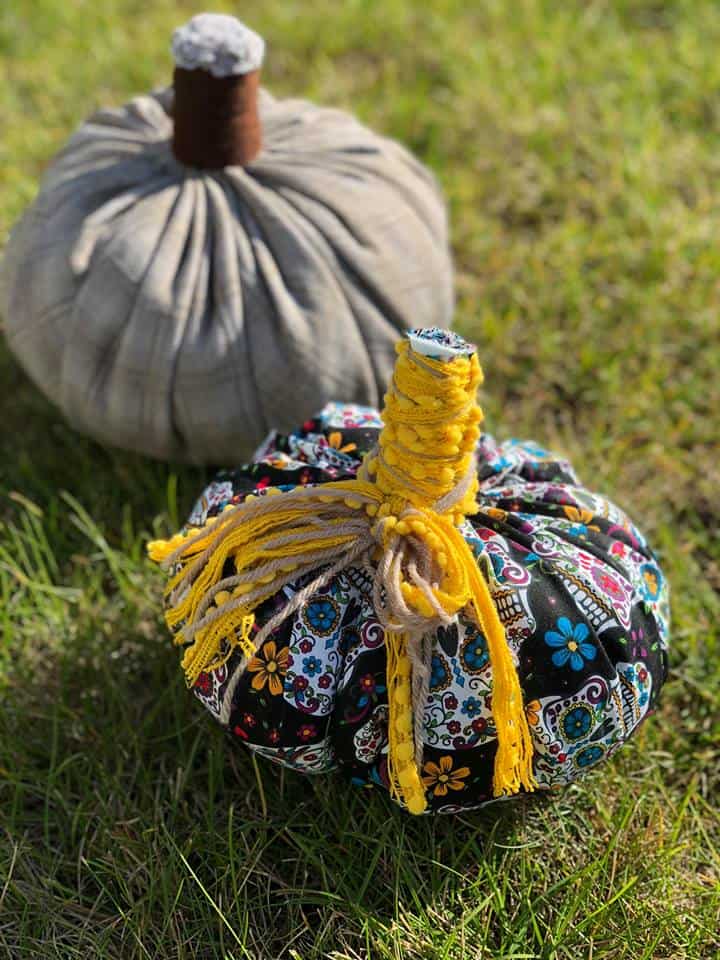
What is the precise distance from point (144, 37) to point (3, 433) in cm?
132

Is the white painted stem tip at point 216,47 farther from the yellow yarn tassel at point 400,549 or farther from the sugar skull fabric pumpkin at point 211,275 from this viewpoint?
the yellow yarn tassel at point 400,549

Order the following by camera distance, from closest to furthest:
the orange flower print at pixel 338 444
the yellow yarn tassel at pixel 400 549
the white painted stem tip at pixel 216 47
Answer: the yellow yarn tassel at pixel 400 549 → the orange flower print at pixel 338 444 → the white painted stem tip at pixel 216 47

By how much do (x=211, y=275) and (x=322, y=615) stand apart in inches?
25.9

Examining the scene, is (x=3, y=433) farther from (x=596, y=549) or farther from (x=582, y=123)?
(x=582, y=123)

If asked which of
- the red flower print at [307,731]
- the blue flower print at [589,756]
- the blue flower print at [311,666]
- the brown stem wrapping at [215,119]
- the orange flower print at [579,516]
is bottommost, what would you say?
the blue flower print at [589,756]

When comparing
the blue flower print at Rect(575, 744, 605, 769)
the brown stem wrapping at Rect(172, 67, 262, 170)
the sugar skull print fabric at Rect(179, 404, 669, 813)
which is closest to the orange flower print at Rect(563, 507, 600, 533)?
the sugar skull print fabric at Rect(179, 404, 669, 813)

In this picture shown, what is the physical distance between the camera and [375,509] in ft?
4.35

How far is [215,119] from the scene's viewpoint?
1.75 m

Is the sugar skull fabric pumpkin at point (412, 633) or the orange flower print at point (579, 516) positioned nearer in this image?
the sugar skull fabric pumpkin at point (412, 633)

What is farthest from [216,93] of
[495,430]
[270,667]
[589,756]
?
[589,756]

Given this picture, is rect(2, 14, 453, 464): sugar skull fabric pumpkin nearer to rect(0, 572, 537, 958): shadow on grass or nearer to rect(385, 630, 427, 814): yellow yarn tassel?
rect(0, 572, 537, 958): shadow on grass

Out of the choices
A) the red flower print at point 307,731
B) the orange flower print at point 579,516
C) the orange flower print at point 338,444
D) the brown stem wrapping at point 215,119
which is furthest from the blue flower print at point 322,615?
the brown stem wrapping at point 215,119

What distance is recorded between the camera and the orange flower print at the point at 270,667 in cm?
133

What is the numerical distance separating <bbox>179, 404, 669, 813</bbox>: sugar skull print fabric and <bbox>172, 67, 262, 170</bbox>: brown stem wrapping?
2.17 ft
